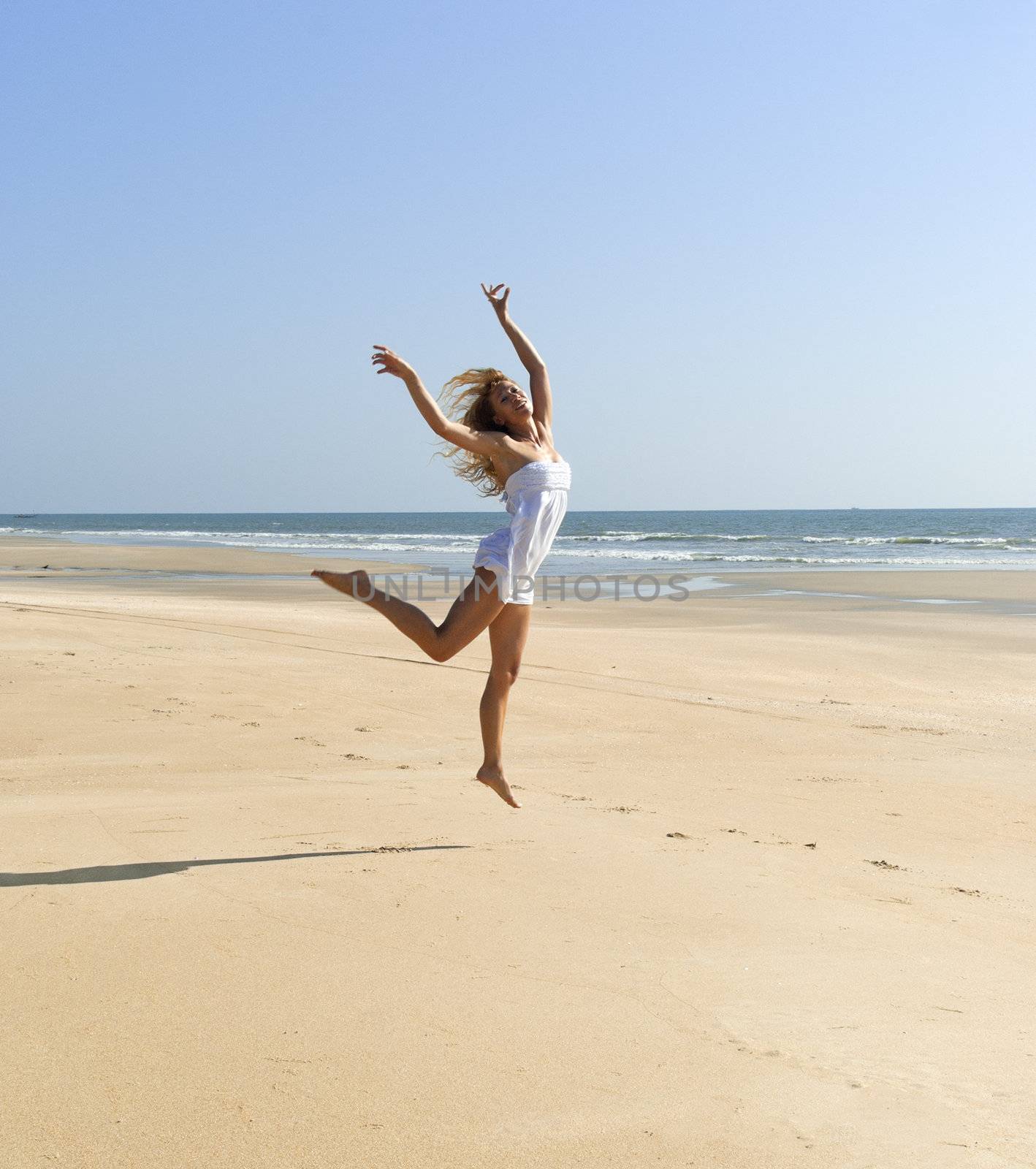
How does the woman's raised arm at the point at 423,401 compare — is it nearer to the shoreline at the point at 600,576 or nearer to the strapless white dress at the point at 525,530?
the strapless white dress at the point at 525,530

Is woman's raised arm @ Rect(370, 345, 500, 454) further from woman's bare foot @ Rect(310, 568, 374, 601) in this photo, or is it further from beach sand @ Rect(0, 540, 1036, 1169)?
beach sand @ Rect(0, 540, 1036, 1169)

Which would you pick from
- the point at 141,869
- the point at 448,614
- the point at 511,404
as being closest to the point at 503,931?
the point at 141,869

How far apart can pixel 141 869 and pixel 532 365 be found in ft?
9.15

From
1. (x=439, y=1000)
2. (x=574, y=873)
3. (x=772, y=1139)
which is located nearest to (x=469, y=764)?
(x=574, y=873)

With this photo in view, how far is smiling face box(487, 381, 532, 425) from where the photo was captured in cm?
471

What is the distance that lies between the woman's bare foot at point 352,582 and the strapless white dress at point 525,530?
474 mm

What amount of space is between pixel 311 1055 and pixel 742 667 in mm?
8514

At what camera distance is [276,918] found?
3.33m

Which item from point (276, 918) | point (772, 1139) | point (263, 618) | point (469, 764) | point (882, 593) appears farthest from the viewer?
point (882, 593)

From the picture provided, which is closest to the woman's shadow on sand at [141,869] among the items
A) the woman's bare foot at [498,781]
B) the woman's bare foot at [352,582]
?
the woman's bare foot at [498,781]

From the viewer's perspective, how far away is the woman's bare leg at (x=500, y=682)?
471 centimetres

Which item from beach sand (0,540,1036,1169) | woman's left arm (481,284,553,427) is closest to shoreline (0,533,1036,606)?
beach sand (0,540,1036,1169)

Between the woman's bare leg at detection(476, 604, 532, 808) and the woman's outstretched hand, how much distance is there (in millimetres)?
1508

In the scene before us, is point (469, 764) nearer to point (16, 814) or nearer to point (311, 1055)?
point (16, 814)
